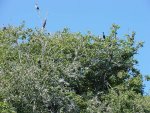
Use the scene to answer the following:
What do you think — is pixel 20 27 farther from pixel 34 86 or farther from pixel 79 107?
pixel 34 86

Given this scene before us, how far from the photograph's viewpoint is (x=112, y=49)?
26.2 metres

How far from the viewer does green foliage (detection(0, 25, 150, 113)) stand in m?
18.9

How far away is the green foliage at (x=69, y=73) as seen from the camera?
1891 cm

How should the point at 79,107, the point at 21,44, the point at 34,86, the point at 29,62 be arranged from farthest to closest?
the point at 21,44 → the point at 79,107 → the point at 29,62 → the point at 34,86

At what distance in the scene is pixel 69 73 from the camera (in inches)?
884

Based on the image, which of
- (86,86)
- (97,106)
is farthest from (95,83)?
(97,106)

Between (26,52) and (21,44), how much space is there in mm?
1115

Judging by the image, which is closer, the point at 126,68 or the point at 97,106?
the point at 97,106

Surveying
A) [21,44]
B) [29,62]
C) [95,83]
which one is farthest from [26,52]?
[95,83]

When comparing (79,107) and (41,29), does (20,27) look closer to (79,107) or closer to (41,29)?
(41,29)

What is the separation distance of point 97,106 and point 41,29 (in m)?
5.61

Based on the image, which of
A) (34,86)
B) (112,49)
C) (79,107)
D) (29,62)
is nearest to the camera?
(34,86)

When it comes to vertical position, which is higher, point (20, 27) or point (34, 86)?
point (20, 27)

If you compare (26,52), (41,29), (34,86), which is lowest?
(34,86)
